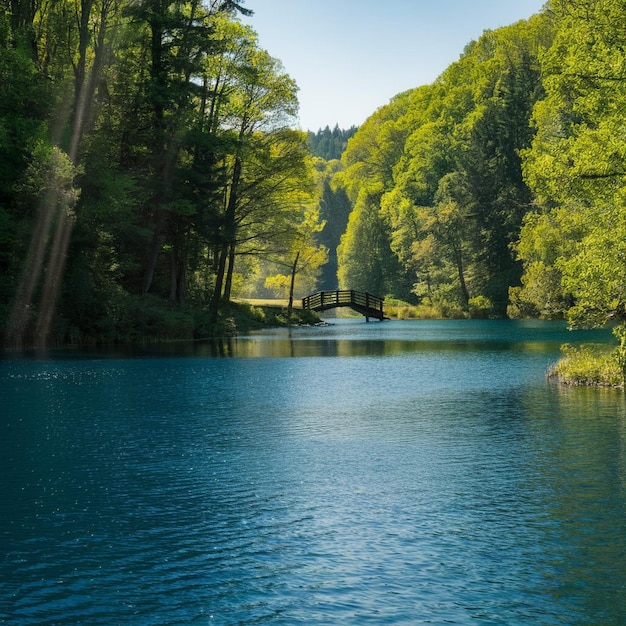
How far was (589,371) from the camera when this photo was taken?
2216cm

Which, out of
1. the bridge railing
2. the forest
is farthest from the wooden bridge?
the forest

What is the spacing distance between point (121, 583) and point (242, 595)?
1243mm

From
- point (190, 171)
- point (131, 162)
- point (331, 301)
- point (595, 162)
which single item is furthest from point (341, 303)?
point (595, 162)

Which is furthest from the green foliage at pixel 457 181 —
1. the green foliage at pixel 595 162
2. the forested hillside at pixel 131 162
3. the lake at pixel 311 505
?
the lake at pixel 311 505

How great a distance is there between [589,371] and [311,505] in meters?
13.8

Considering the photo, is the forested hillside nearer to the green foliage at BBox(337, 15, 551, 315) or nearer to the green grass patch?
the green grass patch

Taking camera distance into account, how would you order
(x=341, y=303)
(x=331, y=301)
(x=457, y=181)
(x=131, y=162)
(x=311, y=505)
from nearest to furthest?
1. (x=311, y=505)
2. (x=131, y=162)
3. (x=341, y=303)
4. (x=331, y=301)
5. (x=457, y=181)

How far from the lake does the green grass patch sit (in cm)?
88

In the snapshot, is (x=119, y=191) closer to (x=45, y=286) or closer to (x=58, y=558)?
(x=45, y=286)

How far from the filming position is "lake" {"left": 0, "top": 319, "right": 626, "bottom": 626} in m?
7.52

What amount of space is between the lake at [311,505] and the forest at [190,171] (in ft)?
20.1

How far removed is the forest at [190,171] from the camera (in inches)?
785

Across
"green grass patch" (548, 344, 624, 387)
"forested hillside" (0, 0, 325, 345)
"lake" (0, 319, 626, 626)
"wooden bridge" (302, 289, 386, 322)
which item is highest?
"forested hillside" (0, 0, 325, 345)

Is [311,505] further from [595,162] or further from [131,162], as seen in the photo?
[131,162]
